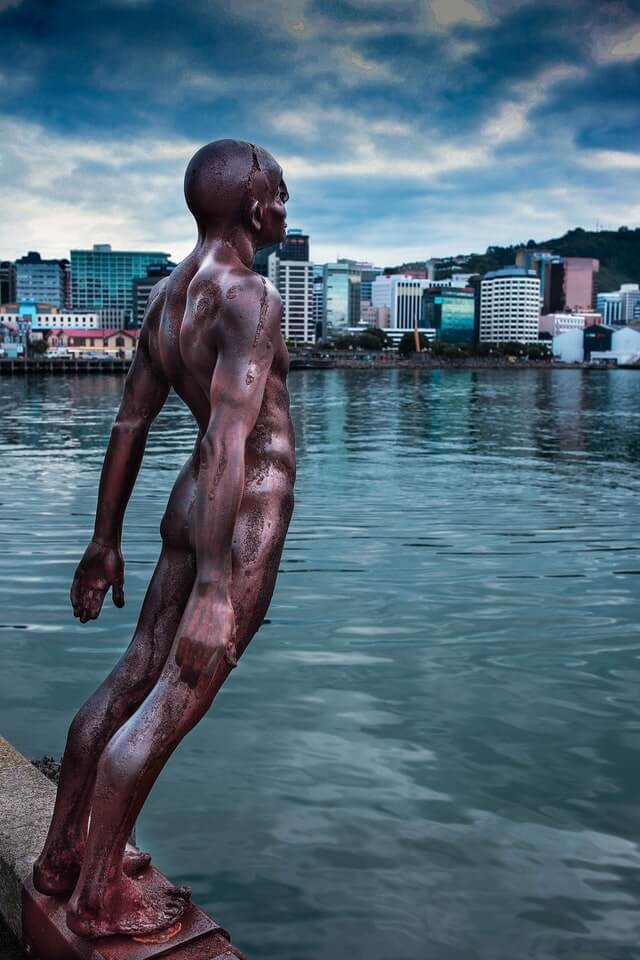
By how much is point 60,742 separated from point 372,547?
6.83 meters

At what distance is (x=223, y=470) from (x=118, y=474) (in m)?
0.87

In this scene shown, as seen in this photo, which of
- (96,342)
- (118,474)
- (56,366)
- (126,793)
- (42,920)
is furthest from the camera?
(96,342)

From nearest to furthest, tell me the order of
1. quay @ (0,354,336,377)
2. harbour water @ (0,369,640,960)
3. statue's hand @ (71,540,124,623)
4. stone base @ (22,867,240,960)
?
stone base @ (22,867,240,960)
statue's hand @ (71,540,124,623)
harbour water @ (0,369,640,960)
quay @ (0,354,336,377)

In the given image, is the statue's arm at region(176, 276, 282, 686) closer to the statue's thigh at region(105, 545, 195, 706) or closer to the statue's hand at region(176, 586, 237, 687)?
the statue's hand at region(176, 586, 237, 687)

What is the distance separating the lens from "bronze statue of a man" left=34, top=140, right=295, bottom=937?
2.87m

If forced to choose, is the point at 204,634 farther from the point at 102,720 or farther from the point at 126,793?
the point at 102,720

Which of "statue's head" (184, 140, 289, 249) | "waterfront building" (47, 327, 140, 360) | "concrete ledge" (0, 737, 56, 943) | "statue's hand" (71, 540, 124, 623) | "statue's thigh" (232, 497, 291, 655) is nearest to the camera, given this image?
"statue's thigh" (232, 497, 291, 655)

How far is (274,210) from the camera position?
3.29m

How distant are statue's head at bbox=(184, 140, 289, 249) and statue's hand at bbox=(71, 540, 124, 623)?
49.0 inches

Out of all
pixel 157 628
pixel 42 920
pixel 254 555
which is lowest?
pixel 42 920

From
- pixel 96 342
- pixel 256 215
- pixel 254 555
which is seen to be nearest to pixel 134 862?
pixel 254 555

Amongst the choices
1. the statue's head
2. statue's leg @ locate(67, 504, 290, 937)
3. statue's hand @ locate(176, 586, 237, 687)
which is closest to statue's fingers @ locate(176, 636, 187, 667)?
statue's hand @ locate(176, 586, 237, 687)

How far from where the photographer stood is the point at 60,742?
21.7ft

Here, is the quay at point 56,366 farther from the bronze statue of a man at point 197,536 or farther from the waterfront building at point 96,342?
the bronze statue of a man at point 197,536
